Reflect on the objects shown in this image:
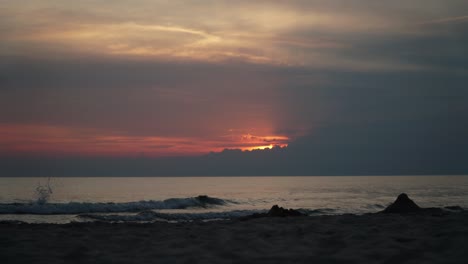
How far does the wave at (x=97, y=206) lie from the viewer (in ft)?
73.6

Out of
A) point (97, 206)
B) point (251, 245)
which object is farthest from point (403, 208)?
point (97, 206)

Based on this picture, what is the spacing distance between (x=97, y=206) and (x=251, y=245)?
2154cm

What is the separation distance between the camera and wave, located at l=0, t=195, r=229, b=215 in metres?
22.4

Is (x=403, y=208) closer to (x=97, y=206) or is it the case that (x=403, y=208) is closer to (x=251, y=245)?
(x=251, y=245)

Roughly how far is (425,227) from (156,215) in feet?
45.1

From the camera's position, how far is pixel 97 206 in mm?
26297

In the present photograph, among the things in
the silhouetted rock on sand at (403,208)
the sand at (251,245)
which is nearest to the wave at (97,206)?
the sand at (251,245)

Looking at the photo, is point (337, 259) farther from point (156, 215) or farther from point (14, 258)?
point (156, 215)

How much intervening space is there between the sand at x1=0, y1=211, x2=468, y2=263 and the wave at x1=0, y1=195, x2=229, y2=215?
1507cm

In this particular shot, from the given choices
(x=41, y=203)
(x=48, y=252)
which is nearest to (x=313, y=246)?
(x=48, y=252)

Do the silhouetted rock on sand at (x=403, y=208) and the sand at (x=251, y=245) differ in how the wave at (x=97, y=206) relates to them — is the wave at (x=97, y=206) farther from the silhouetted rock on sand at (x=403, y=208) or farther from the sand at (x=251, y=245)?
the silhouetted rock on sand at (x=403, y=208)

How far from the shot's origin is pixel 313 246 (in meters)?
6.59

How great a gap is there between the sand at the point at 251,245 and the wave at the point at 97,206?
49.5ft

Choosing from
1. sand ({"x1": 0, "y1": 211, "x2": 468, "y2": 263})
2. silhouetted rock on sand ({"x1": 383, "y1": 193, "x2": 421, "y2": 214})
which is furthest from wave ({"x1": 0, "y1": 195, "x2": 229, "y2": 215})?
silhouetted rock on sand ({"x1": 383, "y1": 193, "x2": 421, "y2": 214})
